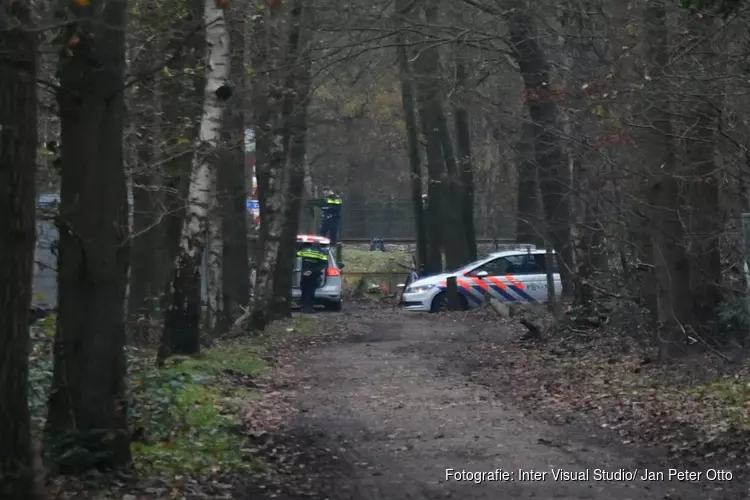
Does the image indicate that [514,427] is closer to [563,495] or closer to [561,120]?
[563,495]

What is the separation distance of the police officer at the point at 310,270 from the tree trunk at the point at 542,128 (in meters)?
12.7

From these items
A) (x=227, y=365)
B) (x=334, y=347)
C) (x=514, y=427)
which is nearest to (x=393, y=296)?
(x=334, y=347)

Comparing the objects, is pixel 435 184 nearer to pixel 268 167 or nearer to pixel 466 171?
pixel 466 171

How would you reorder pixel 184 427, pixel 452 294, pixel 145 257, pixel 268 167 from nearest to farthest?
pixel 184 427 < pixel 145 257 < pixel 268 167 < pixel 452 294

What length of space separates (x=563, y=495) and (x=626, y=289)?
1027 cm

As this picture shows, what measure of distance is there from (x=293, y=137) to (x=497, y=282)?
9357 mm

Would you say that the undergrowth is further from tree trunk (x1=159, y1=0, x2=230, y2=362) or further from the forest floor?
tree trunk (x1=159, y1=0, x2=230, y2=362)

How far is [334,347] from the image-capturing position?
2127 cm

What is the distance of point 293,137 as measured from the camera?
22875mm

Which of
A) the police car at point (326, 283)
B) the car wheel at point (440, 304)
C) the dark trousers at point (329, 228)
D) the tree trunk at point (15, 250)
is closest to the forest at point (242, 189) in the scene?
the tree trunk at point (15, 250)

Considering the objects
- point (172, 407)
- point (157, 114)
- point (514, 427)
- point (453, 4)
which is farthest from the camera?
point (453, 4)

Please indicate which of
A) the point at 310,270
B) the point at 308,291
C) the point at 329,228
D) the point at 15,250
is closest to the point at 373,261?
the point at 329,228

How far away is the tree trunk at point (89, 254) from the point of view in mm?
7945

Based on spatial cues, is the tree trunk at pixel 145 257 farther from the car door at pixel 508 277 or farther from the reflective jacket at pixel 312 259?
the reflective jacket at pixel 312 259
